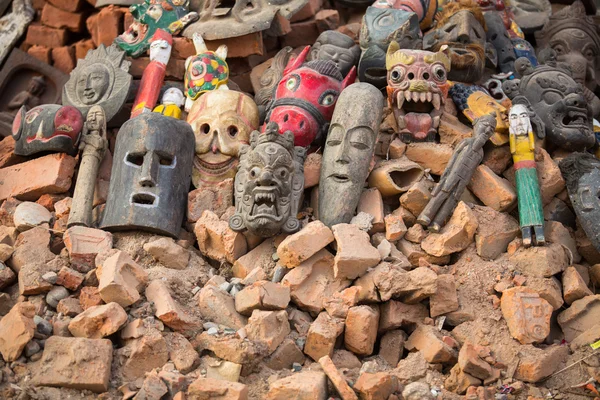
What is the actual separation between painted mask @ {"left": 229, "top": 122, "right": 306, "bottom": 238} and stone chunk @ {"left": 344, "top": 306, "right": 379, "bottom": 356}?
28.7 inches

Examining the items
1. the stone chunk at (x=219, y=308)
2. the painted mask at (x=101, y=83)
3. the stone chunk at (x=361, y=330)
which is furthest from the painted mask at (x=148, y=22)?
the stone chunk at (x=361, y=330)

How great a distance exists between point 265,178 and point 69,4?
11.0 ft

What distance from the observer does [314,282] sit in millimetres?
4949

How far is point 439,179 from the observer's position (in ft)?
18.4

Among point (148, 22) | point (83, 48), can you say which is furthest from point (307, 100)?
point (83, 48)

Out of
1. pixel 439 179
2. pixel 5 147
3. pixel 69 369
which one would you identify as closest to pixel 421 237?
pixel 439 179

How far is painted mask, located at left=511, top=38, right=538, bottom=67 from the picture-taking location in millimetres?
6859

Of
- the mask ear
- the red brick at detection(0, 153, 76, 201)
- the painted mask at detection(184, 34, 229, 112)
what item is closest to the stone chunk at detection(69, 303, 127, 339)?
the red brick at detection(0, 153, 76, 201)

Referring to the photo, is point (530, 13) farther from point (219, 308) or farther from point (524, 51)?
point (219, 308)

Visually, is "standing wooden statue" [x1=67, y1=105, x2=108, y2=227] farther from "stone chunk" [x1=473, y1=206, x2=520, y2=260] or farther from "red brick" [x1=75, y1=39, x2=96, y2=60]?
"stone chunk" [x1=473, y1=206, x2=520, y2=260]

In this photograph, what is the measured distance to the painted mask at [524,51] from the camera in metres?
6.86

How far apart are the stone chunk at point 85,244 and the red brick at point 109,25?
233 cm

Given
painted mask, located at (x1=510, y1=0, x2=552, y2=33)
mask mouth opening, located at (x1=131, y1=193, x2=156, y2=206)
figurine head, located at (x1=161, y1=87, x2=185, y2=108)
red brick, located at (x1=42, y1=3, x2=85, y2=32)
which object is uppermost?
mask mouth opening, located at (x1=131, y1=193, x2=156, y2=206)

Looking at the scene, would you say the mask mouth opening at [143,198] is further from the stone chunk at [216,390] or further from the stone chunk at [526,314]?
the stone chunk at [526,314]
